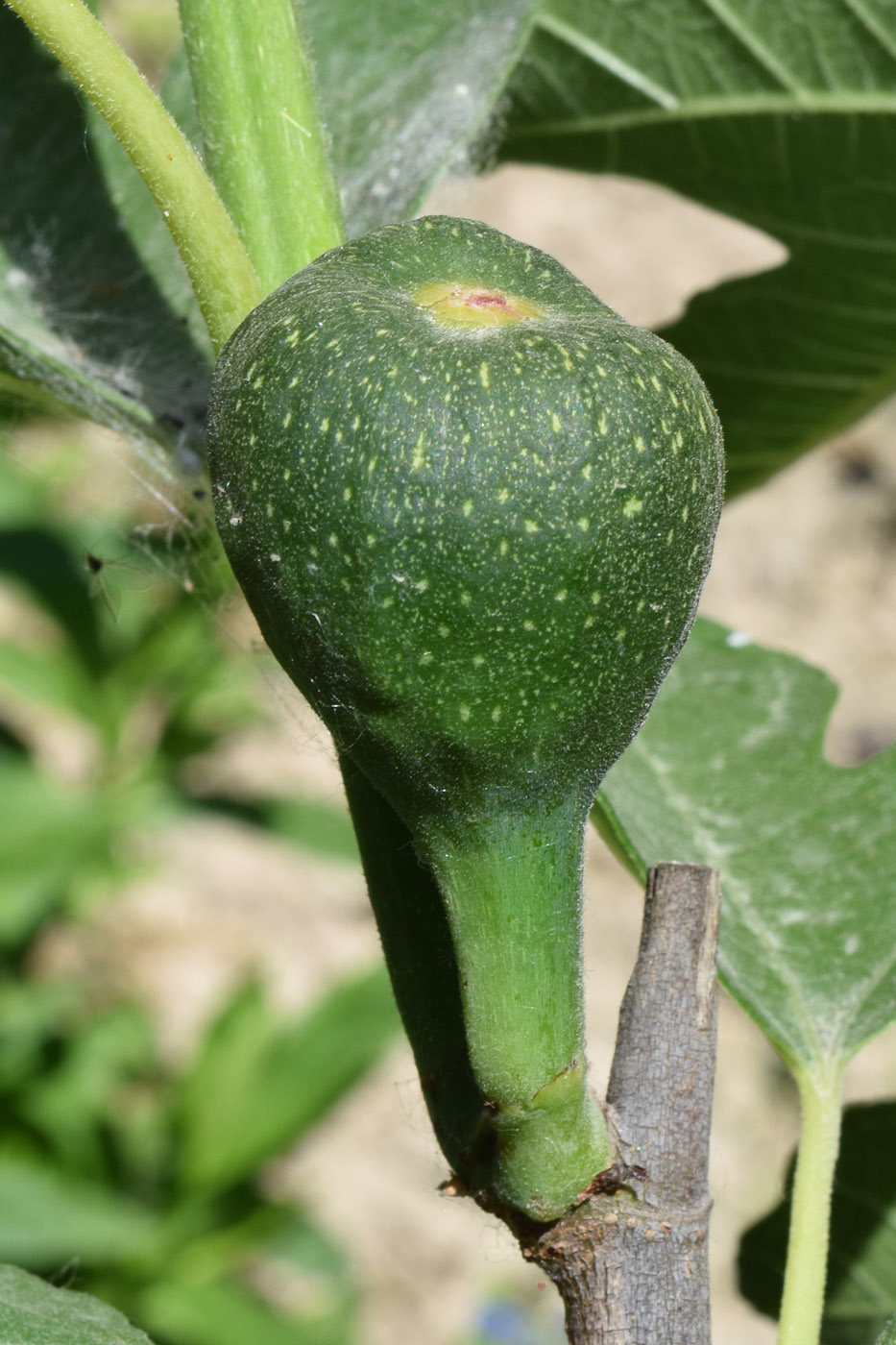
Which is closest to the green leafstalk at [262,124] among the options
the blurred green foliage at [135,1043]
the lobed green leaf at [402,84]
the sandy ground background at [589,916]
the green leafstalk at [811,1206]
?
the lobed green leaf at [402,84]

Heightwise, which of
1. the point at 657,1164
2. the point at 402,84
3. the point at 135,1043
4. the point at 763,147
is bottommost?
the point at 135,1043

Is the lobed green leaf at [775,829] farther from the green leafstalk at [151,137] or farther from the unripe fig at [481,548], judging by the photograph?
the green leafstalk at [151,137]

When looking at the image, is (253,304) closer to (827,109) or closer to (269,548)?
(269,548)

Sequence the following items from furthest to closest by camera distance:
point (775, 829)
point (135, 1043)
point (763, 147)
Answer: point (135, 1043)
point (763, 147)
point (775, 829)

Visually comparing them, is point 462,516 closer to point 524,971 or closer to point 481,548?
point 481,548

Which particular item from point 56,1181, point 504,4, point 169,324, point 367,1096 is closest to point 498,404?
point 169,324

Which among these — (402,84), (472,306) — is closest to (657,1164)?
(472,306)

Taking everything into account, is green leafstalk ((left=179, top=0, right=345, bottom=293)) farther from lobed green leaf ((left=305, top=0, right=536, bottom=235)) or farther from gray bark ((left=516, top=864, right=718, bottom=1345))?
gray bark ((left=516, top=864, right=718, bottom=1345))
